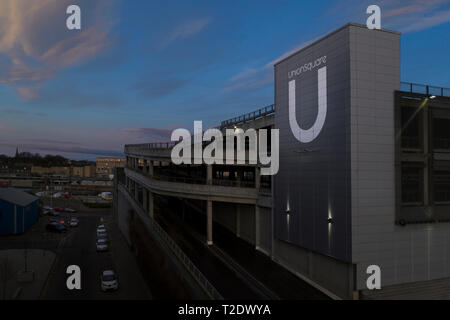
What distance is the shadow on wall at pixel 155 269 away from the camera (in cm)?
1683

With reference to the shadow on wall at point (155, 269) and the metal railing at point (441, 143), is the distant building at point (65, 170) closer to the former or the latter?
the shadow on wall at point (155, 269)

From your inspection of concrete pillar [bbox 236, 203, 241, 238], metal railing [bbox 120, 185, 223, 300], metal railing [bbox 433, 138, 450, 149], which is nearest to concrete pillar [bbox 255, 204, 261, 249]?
concrete pillar [bbox 236, 203, 241, 238]

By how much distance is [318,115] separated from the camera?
17281mm

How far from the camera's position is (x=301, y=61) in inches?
742

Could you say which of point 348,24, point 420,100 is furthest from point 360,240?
point 348,24

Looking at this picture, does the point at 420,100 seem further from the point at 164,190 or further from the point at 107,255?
the point at 107,255

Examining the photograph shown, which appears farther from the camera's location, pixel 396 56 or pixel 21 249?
pixel 21 249

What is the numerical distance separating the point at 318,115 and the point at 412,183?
7168 mm

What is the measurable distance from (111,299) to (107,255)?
10990 mm

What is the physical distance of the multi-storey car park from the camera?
15.1 meters

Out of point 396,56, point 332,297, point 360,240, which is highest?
point 396,56

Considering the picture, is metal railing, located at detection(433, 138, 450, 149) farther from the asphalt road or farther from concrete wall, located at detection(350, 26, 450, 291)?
the asphalt road

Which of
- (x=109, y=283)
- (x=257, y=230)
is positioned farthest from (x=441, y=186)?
(x=109, y=283)
